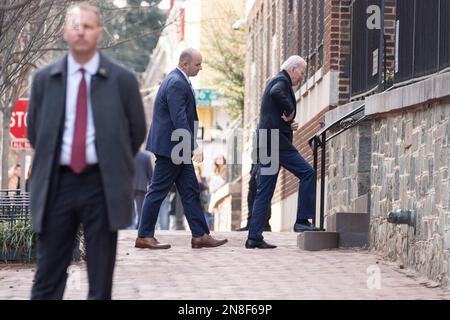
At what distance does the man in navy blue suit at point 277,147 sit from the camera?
1507 centimetres

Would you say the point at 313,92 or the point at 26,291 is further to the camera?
the point at 313,92

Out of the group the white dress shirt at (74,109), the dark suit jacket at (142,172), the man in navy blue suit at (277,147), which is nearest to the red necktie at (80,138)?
the white dress shirt at (74,109)

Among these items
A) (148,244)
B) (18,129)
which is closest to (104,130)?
(148,244)

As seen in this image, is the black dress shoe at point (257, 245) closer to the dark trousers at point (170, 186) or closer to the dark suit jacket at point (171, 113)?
the dark trousers at point (170, 186)

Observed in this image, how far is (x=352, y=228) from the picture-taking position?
15.5m

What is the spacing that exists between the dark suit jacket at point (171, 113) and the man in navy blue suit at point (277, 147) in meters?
0.76

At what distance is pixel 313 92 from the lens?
78.5 ft

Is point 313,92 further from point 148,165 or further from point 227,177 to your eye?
point 227,177

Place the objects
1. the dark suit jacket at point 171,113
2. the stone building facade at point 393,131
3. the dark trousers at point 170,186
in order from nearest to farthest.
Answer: the stone building facade at point 393,131 < the dark suit jacket at point 171,113 < the dark trousers at point 170,186

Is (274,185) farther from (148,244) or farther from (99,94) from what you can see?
(99,94)

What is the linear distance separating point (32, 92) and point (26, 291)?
3407 mm

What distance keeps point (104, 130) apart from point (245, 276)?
14.7 feet

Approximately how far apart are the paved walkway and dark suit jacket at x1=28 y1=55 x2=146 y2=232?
2.73 m
